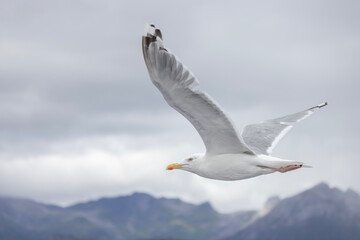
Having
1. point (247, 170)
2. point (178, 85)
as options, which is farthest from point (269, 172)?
point (178, 85)

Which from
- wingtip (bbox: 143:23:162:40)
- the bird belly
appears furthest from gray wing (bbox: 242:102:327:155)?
wingtip (bbox: 143:23:162:40)

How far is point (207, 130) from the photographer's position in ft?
60.6

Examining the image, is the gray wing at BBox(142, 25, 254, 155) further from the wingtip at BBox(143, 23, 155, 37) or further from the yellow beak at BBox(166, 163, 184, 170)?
the yellow beak at BBox(166, 163, 184, 170)

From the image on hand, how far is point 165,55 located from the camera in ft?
50.6

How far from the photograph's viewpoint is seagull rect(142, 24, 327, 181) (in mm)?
15602

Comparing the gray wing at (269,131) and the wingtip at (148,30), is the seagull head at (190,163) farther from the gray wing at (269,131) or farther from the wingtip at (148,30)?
the wingtip at (148,30)

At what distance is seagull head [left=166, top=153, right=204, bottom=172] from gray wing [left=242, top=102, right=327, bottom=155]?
11.1 ft

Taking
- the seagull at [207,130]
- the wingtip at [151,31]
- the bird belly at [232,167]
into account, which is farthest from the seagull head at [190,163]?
the wingtip at [151,31]

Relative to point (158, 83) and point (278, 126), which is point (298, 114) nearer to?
point (278, 126)

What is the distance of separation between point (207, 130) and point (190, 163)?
2.51 m

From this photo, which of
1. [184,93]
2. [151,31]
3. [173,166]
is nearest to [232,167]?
[173,166]

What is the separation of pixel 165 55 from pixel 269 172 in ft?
22.0

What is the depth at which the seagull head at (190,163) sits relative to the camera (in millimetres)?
20469

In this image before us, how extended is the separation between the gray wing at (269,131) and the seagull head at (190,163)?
3.39 meters
